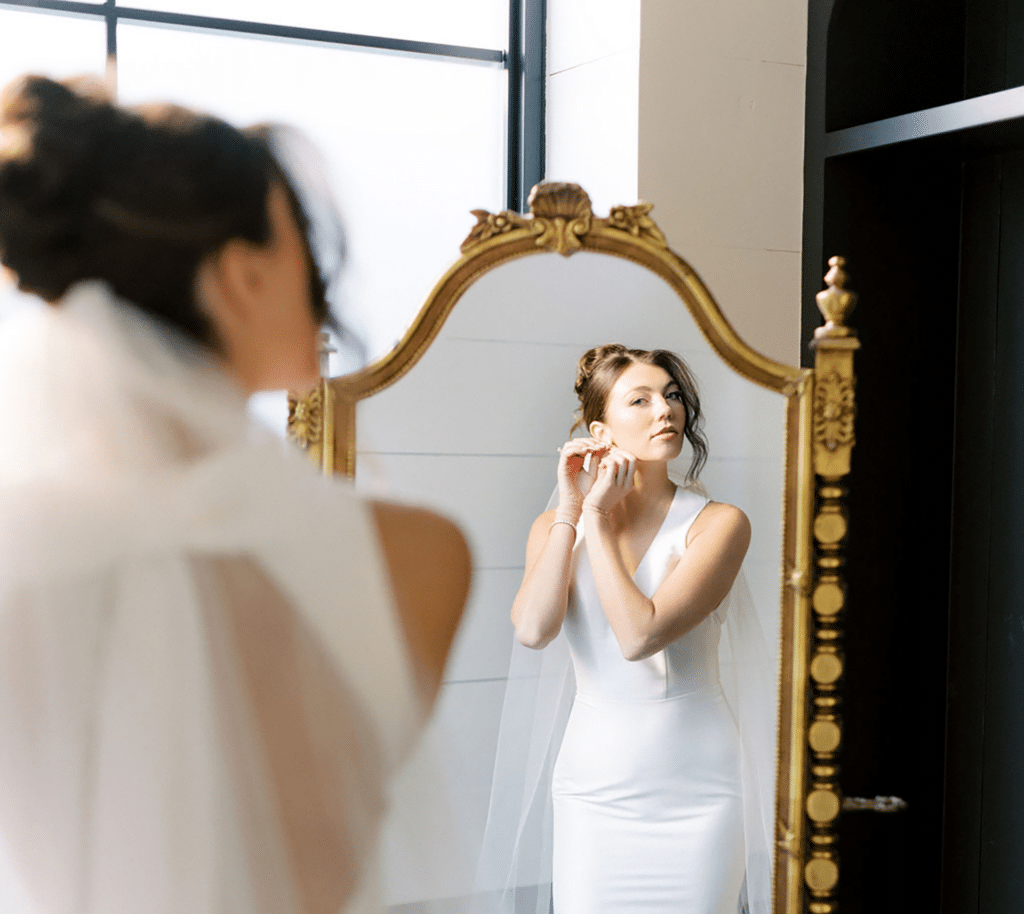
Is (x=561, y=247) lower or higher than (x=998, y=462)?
higher

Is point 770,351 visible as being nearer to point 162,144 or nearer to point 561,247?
→ point 561,247

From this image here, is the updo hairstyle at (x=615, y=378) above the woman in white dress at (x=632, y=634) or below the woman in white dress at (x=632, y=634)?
above

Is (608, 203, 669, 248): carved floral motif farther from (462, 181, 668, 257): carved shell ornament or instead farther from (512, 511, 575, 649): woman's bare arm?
(512, 511, 575, 649): woman's bare arm

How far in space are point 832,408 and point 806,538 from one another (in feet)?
0.44

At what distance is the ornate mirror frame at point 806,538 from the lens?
1.13 m

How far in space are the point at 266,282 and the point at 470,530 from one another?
49 cm

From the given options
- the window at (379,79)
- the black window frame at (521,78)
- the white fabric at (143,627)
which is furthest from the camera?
the black window frame at (521,78)

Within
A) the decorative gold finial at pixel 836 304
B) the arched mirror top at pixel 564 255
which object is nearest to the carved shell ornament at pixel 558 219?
the arched mirror top at pixel 564 255

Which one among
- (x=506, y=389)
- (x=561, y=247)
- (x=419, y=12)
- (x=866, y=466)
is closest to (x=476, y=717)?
(x=506, y=389)

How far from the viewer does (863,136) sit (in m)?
1.43

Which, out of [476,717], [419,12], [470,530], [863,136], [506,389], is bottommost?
[476,717]

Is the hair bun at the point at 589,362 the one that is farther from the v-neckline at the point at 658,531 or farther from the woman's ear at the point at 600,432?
the v-neckline at the point at 658,531

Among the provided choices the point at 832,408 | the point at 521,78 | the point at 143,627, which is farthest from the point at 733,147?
the point at 143,627

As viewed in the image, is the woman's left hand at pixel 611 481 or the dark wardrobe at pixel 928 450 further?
the dark wardrobe at pixel 928 450
